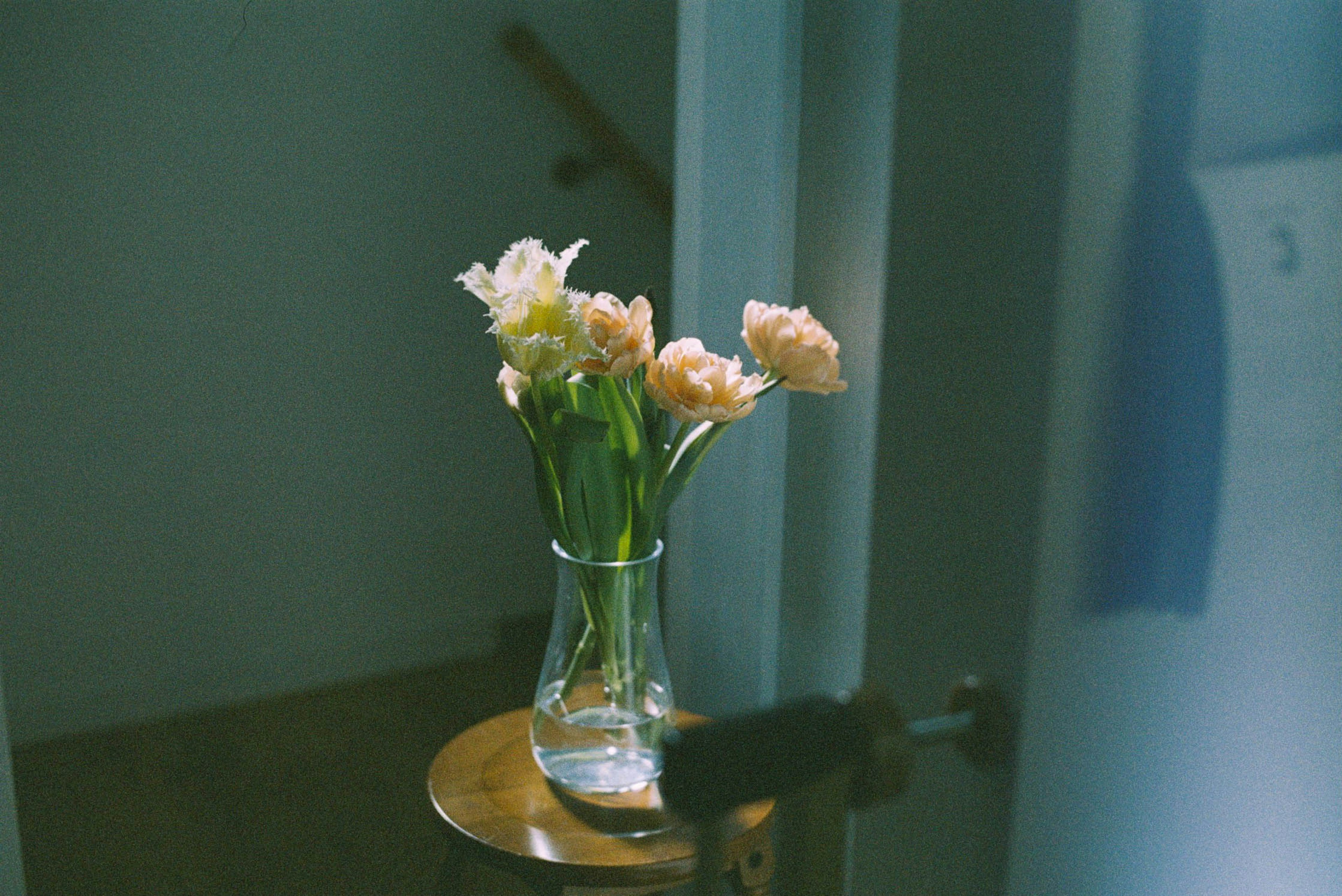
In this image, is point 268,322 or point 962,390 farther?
point 268,322

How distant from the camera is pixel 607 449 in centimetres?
99

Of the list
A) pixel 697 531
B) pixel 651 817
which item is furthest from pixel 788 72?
pixel 651 817

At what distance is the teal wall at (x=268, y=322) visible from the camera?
194cm

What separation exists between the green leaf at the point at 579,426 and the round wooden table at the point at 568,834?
36cm

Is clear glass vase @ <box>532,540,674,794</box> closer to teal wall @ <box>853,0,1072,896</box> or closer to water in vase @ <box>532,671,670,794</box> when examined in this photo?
water in vase @ <box>532,671,670,794</box>

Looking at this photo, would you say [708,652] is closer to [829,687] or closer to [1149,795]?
[829,687]

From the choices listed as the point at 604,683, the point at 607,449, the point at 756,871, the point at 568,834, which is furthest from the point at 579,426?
the point at 756,871

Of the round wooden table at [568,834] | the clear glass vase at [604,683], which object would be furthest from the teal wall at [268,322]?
the clear glass vase at [604,683]

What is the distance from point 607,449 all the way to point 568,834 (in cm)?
36

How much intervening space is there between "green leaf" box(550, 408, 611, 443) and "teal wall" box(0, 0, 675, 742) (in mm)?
1352

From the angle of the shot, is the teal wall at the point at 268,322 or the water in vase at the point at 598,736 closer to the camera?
the water in vase at the point at 598,736

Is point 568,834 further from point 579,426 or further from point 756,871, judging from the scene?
point 579,426

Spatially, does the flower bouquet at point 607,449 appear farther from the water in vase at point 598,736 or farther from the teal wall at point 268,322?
the teal wall at point 268,322

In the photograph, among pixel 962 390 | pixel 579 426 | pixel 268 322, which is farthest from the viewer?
pixel 268 322
